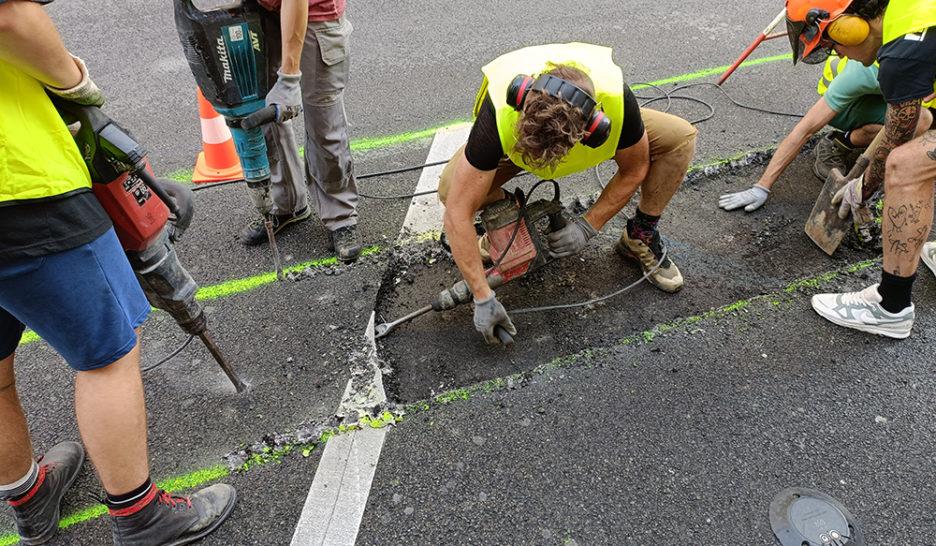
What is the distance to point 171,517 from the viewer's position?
1.97 meters

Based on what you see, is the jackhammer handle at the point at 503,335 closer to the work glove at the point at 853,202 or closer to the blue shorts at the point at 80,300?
the blue shorts at the point at 80,300

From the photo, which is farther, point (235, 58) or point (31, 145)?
point (235, 58)

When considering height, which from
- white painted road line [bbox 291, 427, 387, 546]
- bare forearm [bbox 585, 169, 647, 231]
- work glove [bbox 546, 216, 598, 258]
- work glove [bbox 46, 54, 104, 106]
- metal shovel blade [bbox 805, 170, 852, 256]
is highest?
work glove [bbox 46, 54, 104, 106]

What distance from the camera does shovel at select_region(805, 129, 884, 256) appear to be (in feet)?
9.84

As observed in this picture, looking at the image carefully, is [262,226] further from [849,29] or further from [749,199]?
[849,29]

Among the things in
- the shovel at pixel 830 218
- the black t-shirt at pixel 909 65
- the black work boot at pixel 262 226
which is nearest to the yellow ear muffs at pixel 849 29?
the black t-shirt at pixel 909 65

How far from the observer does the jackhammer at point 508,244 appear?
262cm

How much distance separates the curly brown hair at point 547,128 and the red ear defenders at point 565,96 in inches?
0.8

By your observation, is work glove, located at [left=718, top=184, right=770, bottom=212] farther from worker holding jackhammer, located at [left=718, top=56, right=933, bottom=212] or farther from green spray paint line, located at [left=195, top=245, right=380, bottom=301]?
green spray paint line, located at [left=195, top=245, right=380, bottom=301]

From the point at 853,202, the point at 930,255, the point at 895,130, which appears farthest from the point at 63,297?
the point at 930,255

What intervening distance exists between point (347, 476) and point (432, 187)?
204 centimetres

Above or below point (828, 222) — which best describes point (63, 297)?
above

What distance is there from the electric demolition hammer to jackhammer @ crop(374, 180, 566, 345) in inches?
36.5

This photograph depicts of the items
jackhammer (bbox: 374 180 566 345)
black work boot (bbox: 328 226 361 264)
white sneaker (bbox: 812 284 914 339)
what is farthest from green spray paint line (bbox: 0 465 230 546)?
white sneaker (bbox: 812 284 914 339)
